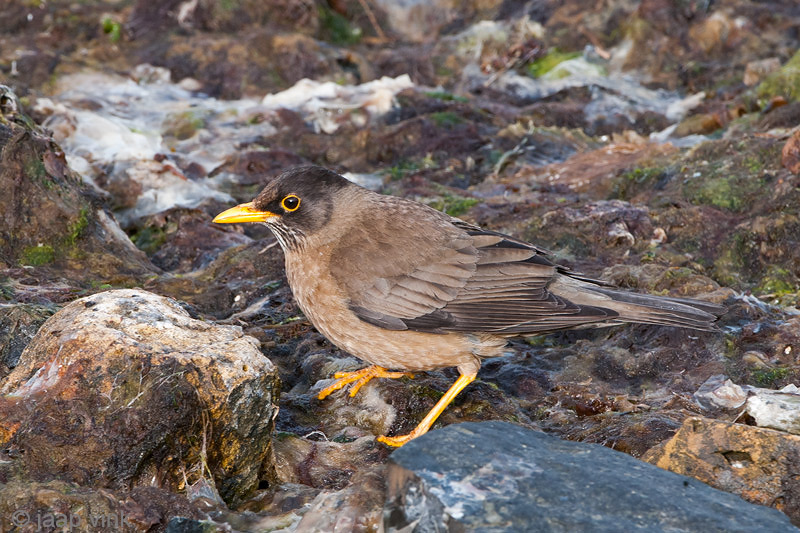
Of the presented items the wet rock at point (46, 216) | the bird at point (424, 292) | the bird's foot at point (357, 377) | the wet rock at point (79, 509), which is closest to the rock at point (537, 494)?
the wet rock at point (79, 509)

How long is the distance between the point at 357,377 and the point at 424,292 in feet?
2.94

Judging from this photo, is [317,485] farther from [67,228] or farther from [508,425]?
[67,228]

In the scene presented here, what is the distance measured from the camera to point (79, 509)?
4379 millimetres

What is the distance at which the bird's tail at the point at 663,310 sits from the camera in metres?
6.19

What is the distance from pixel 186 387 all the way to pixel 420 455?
5.10ft

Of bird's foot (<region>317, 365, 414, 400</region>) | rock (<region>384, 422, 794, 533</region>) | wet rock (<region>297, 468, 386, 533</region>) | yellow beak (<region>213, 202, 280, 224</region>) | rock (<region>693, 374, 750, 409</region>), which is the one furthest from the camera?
yellow beak (<region>213, 202, 280, 224</region>)

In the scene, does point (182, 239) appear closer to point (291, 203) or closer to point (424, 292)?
point (291, 203)

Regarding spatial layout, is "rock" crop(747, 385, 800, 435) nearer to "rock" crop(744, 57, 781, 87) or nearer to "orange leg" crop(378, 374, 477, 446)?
"orange leg" crop(378, 374, 477, 446)

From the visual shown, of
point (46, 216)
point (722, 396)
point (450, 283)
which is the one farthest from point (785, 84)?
point (46, 216)

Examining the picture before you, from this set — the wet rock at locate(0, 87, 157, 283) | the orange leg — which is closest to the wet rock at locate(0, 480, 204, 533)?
the orange leg

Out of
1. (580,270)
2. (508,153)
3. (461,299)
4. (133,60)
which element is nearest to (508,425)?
(461,299)

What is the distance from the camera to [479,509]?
3906mm

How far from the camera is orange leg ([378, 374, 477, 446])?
5.94m

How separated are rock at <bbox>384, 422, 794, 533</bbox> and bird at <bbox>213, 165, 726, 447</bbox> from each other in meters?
1.73
